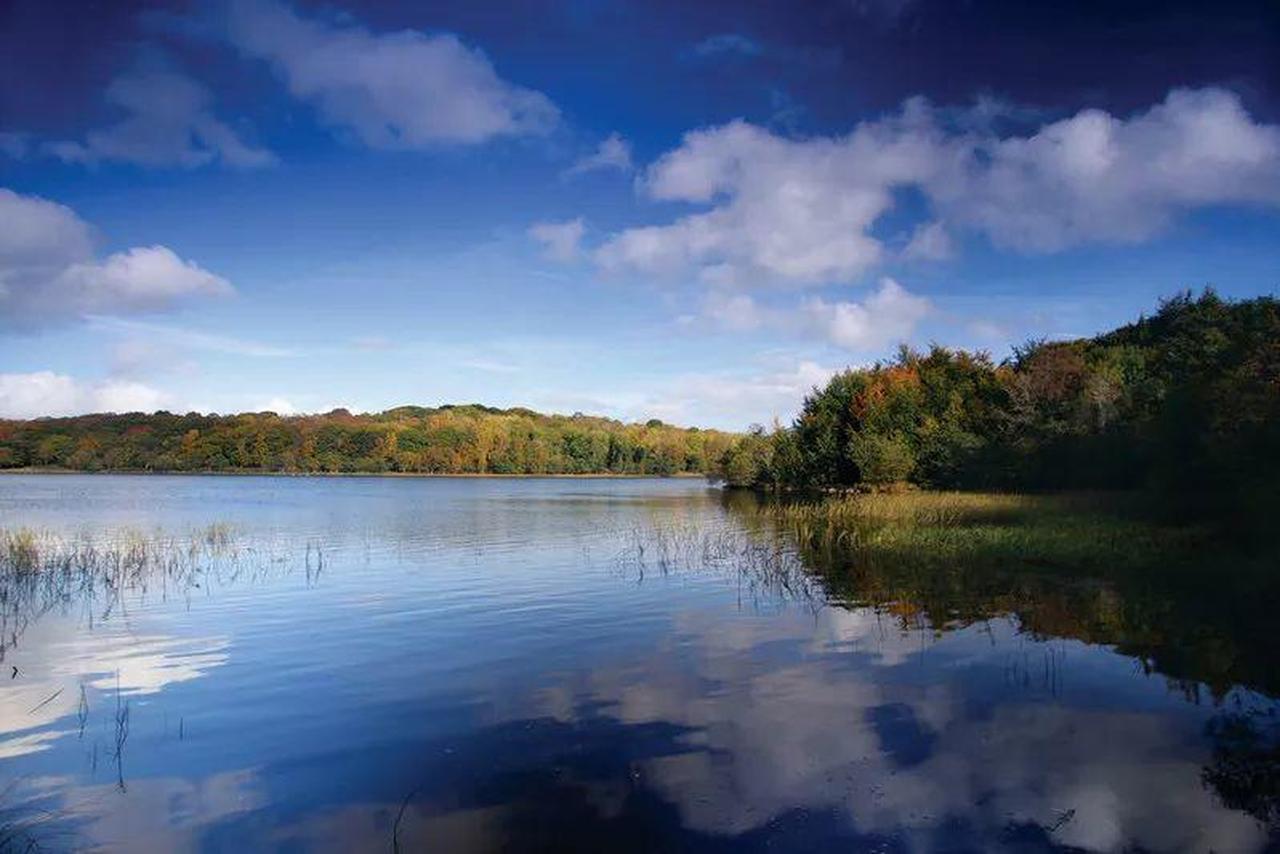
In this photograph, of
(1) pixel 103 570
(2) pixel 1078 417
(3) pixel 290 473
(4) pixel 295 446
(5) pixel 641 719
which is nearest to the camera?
(5) pixel 641 719

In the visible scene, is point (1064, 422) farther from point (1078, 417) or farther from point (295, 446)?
point (295, 446)

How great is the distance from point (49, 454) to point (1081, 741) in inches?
6837

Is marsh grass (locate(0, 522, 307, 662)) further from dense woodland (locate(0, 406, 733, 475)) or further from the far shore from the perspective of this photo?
the far shore

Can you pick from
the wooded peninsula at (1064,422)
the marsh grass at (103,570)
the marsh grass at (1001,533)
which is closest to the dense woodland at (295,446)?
the wooded peninsula at (1064,422)

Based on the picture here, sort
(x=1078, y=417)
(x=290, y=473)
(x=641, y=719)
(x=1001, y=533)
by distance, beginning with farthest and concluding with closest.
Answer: (x=290, y=473), (x=1078, y=417), (x=1001, y=533), (x=641, y=719)

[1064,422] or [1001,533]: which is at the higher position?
[1064,422]

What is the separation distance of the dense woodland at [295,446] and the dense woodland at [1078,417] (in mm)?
70401

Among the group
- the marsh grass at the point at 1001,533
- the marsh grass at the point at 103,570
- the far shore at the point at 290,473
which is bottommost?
the marsh grass at the point at 103,570

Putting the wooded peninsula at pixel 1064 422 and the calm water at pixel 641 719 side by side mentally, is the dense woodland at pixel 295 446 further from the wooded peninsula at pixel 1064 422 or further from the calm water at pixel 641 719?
the calm water at pixel 641 719

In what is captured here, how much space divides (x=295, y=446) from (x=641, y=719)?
563 ft

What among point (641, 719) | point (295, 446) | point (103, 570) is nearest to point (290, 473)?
point (295, 446)

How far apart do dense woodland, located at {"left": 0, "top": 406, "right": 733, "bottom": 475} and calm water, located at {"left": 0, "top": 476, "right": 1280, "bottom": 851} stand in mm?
127939

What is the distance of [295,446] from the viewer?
168125 millimetres

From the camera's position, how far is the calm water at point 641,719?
7996 millimetres
